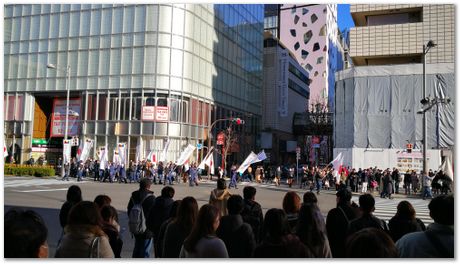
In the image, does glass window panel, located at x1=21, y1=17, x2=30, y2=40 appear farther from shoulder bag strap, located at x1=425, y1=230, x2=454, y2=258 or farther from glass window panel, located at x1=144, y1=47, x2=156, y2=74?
shoulder bag strap, located at x1=425, y1=230, x2=454, y2=258

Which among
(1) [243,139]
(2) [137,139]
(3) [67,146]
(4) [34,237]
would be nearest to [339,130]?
(1) [243,139]

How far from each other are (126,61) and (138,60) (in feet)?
4.45

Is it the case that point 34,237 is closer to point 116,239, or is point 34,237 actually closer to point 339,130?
point 116,239

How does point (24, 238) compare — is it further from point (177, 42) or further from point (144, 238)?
point (177, 42)

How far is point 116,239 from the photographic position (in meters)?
5.20

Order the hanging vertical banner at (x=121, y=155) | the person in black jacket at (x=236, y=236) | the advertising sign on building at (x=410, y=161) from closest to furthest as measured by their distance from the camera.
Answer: the person in black jacket at (x=236, y=236) < the hanging vertical banner at (x=121, y=155) < the advertising sign on building at (x=410, y=161)

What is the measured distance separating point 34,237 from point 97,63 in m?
42.3

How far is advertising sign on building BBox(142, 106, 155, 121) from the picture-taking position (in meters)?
40.8

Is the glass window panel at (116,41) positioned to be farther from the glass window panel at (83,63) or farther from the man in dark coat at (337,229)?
the man in dark coat at (337,229)

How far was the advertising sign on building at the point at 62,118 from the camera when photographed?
4378 centimetres

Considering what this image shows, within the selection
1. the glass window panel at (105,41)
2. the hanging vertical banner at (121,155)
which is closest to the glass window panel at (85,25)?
the glass window panel at (105,41)

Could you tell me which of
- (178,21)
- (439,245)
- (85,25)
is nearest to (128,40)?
(85,25)

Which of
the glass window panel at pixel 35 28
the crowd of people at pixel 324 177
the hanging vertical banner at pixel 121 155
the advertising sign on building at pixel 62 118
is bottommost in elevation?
the crowd of people at pixel 324 177

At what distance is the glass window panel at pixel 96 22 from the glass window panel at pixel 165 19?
264 inches
